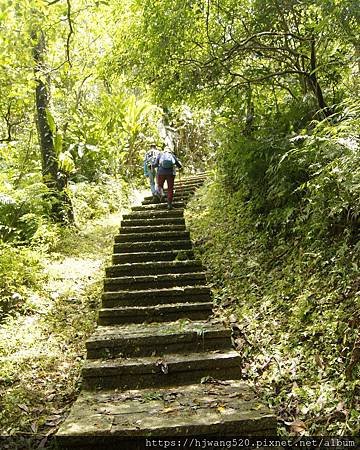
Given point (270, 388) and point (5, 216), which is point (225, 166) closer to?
point (5, 216)

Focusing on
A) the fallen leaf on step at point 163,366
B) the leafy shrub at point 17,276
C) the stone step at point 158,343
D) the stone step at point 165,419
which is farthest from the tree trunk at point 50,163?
the stone step at point 165,419

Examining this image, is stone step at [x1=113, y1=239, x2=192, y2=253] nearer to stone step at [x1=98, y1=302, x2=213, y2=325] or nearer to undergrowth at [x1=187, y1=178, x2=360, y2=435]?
undergrowth at [x1=187, y1=178, x2=360, y2=435]

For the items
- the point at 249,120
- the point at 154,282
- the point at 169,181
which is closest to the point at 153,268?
the point at 154,282

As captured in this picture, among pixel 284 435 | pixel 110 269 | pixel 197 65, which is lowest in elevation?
pixel 284 435

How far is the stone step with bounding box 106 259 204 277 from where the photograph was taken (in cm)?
699

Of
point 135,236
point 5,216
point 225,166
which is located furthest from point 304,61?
point 5,216

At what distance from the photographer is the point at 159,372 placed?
4.53 m

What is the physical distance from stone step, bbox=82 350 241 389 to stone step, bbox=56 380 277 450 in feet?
0.98

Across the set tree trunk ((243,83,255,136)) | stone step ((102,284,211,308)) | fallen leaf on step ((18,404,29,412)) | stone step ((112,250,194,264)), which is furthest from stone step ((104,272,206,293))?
tree trunk ((243,83,255,136))

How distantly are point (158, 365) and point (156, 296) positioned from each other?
68.4 inches

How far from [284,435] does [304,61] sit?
538 centimetres

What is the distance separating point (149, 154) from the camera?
10273mm

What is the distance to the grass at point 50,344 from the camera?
4238mm

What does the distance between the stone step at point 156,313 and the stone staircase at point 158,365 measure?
0.01 m
